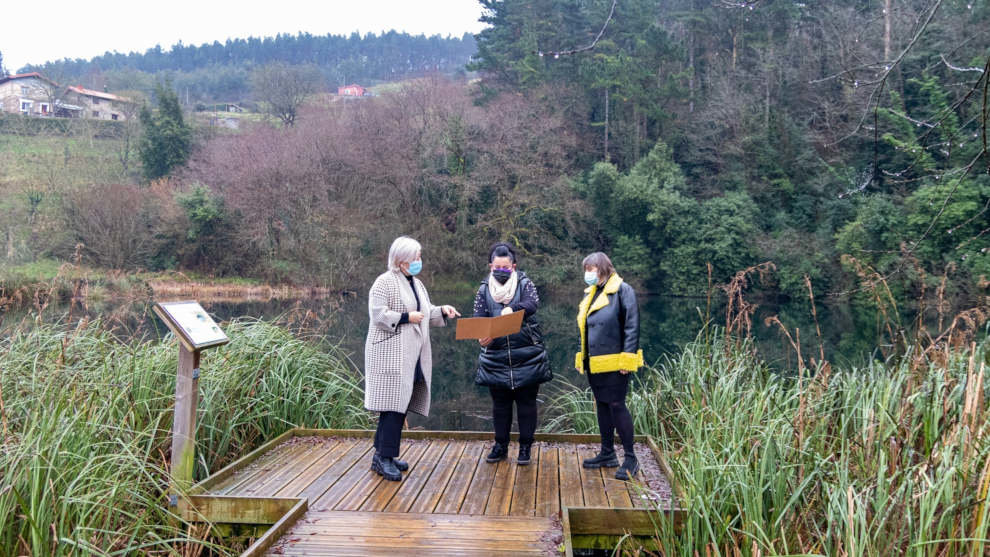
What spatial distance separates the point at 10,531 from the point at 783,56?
29250mm

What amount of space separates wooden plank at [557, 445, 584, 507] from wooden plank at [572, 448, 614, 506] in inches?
0.9

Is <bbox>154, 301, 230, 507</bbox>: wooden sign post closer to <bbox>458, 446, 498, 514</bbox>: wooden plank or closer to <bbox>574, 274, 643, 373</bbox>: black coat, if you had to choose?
<bbox>458, 446, 498, 514</bbox>: wooden plank

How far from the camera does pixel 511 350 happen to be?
3852 mm

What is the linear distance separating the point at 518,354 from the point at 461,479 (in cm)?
76

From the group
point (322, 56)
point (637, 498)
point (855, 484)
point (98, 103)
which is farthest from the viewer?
point (322, 56)

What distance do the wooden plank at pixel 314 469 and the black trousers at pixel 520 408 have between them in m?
1.04

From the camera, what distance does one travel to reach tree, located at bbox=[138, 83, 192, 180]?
31.0 metres

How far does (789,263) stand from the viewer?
23.6 metres

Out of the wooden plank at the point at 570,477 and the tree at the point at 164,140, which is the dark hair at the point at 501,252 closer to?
the wooden plank at the point at 570,477

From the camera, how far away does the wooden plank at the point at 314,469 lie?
3.56m

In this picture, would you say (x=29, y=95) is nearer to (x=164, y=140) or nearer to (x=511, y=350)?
(x=164, y=140)

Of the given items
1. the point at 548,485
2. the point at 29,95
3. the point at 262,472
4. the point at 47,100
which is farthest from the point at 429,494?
the point at 29,95

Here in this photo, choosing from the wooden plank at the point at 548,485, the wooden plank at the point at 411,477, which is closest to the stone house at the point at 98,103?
the wooden plank at the point at 411,477

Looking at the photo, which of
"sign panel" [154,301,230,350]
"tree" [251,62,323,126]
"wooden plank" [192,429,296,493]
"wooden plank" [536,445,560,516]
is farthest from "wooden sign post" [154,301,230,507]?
"tree" [251,62,323,126]
